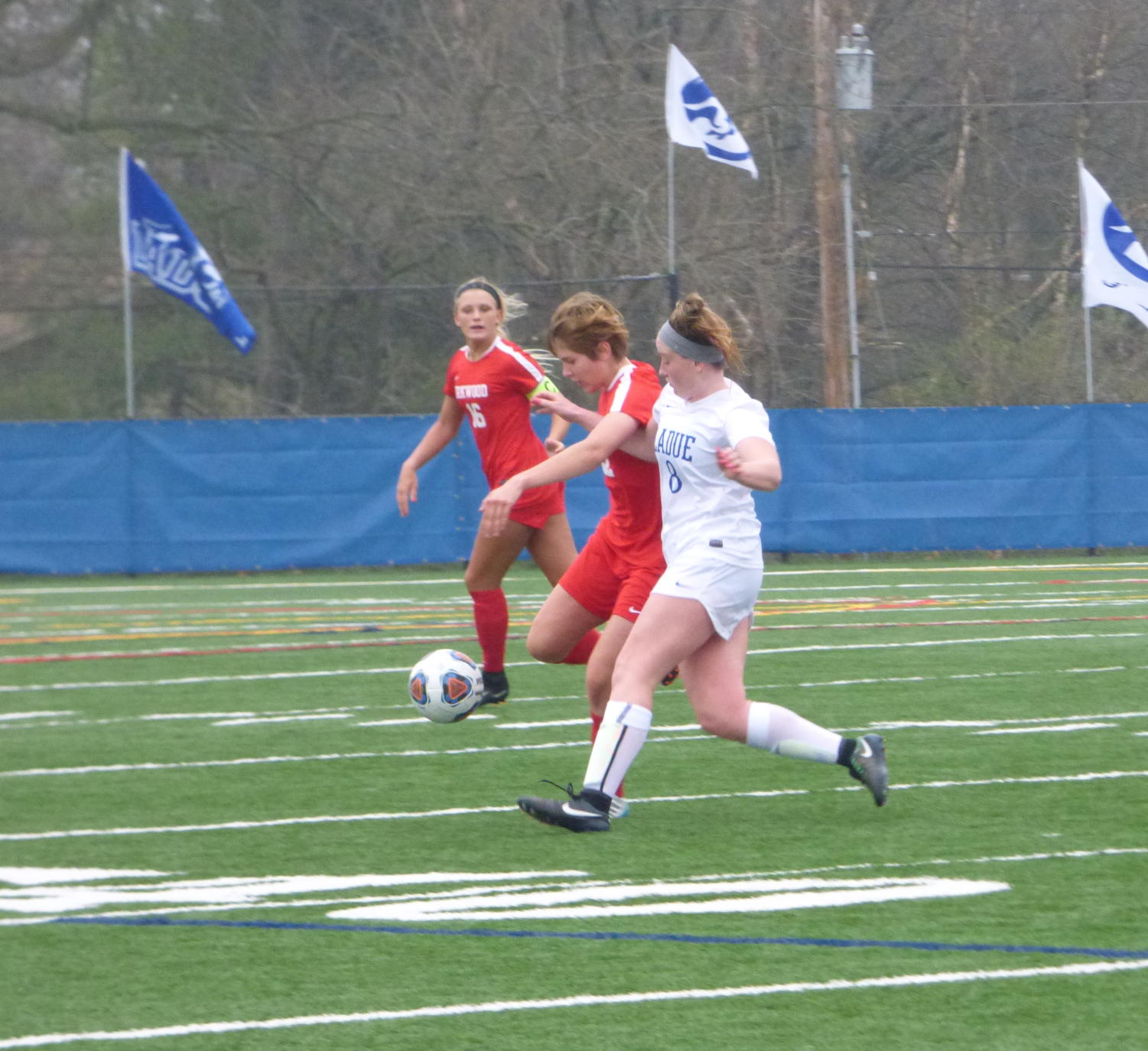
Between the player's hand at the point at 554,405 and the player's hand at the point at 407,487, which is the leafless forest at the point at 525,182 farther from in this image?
the player's hand at the point at 554,405

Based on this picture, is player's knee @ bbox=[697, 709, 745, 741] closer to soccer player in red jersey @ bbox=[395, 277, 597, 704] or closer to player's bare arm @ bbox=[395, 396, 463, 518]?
soccer player in red jersey @ bbox=[395, 277, 597, 704]

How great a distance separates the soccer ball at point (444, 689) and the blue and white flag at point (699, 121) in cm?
1417

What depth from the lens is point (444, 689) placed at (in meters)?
9.31

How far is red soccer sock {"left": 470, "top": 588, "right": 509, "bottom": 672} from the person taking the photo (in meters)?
10.5

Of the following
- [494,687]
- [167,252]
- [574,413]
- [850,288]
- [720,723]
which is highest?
[167,252]

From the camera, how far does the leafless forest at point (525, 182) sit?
25938 millimetres

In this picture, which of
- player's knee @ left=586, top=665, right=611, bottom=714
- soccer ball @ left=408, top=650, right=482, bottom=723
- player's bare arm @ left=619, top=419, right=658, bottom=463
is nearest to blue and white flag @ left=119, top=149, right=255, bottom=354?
soccer ball @ left=408, top=650, right=482, bottom=723

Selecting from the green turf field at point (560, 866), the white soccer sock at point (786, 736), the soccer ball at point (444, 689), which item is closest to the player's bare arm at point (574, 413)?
the white soccer sock at point (786, 736)

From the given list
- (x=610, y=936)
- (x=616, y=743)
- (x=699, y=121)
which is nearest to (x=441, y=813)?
(x=616, y=743)

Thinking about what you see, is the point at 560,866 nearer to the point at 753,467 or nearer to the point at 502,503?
the point at 502,503

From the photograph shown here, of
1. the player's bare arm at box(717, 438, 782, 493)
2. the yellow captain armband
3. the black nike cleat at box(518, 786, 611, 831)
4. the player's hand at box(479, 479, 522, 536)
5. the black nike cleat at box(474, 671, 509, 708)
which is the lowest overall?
the black nike cleat at box(474, 671, 509, 708)

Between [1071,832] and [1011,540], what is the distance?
1574 cm

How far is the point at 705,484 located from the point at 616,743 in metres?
0.91

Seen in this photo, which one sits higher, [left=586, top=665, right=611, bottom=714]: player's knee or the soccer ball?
[left=586, top=665, right=611, bottom=714]: player's knee
